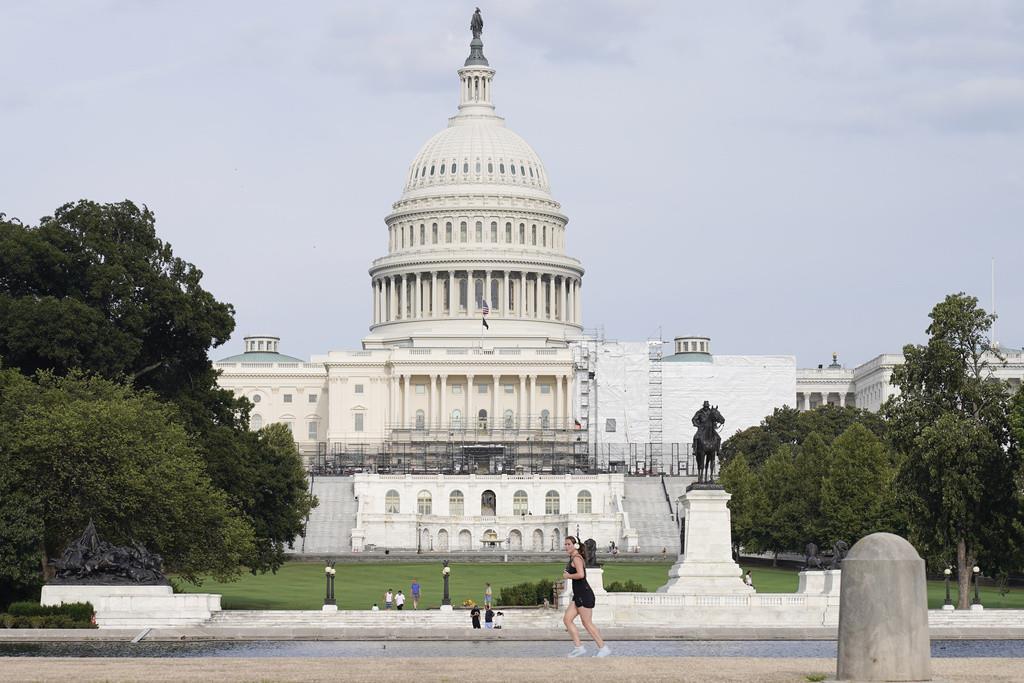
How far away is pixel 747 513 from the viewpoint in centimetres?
10219

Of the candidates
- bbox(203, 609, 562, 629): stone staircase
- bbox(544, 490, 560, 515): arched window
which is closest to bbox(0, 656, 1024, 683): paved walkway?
bbox(203, 609, 562, 629): stone staircase

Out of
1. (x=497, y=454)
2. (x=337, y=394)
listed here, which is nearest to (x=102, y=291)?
(x=497, y=454)

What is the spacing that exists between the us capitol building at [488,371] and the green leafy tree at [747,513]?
29.2 m

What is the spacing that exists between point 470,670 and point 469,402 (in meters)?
151

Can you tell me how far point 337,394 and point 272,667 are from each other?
15139 cm

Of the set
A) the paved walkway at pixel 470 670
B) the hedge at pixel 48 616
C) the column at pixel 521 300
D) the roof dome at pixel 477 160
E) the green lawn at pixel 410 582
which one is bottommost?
the green lawn at pixel 410 582

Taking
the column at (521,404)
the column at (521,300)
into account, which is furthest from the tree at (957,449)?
the column at (521,300)

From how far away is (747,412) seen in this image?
18175cm

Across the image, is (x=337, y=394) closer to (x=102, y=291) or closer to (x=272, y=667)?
(x=102, y=291)

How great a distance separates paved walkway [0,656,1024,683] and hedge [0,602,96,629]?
56.9 feet

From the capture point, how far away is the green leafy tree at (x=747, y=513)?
100 m

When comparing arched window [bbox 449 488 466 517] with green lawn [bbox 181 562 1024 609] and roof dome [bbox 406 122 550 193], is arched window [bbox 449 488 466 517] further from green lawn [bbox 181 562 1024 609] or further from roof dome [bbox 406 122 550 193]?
roof dome [bbox 406 122 550 193]

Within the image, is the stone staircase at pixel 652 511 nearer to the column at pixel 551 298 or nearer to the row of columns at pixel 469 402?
the row of columns at pixel 469 402

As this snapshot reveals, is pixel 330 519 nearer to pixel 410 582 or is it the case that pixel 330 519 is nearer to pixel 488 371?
pixel 410 582
